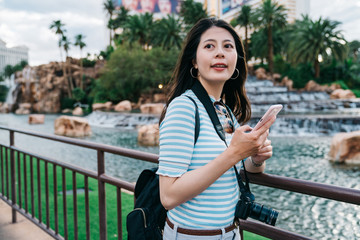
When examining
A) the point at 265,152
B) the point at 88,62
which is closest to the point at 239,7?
the point at 88,62

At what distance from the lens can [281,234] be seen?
1.47 m

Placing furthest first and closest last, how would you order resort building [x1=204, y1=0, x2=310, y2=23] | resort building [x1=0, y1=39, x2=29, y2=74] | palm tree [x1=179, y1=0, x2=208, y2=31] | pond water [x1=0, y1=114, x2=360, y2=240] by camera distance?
resort building [x1=0, y1=39, x2=29, y2=74]
resort building [x1=204, y1=0, x2=310, y2=23]
palm tree [x1=179, y1=0, x2=208, y2=31]
pond water [x1=0, y1=114, x2=360, y2=240]

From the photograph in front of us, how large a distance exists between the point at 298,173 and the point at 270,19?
33829 mm

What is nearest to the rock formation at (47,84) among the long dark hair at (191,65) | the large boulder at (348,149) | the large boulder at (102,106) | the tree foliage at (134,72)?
the tree foliage at (134,72)

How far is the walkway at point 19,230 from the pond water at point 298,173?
1046 millimetres

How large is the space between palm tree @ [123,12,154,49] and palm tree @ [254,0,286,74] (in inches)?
610

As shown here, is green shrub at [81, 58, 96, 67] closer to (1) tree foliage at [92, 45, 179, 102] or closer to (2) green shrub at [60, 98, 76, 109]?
(2) green shrub at [60, 98, 76, 109]

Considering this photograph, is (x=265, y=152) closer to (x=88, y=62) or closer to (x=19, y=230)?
(x=19, y=230)

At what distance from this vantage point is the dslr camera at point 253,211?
133cm

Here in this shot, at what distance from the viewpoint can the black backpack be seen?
149 cm

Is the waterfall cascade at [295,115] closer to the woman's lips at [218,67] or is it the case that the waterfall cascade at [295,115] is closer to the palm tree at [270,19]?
the palm tree at [270,19]

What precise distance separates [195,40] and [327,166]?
8.55m

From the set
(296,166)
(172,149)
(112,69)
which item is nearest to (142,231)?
(172,149)

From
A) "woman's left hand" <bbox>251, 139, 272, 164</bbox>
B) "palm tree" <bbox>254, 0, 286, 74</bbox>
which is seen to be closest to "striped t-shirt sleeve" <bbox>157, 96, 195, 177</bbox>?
"woman's left hand" <bbox>251, 139, 272, 164</bbox>
